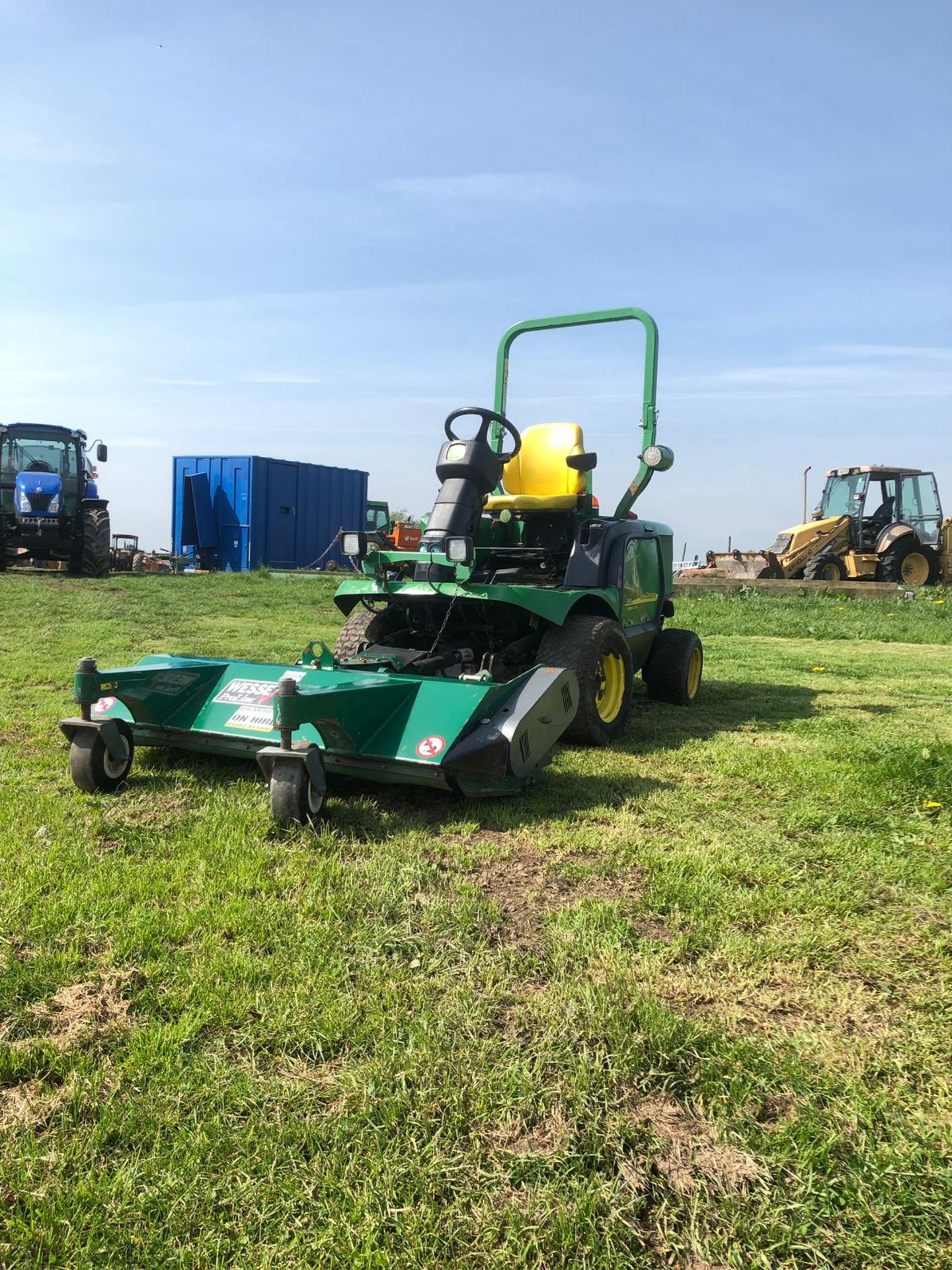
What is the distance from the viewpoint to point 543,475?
248 inches

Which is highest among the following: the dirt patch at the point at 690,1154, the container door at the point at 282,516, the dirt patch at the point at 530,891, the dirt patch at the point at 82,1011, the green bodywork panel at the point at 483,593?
the container door at the point at 282,516

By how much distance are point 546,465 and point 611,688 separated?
1.55 metres

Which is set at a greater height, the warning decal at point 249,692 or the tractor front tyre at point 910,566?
the tractor front tyre at point 910,566

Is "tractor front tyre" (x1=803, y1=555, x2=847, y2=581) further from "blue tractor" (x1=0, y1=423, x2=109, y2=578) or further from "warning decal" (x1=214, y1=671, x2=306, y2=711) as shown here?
"warning decal" (x1=214, y1=671, x2=306, y2=711)

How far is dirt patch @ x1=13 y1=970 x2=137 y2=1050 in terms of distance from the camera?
220cm

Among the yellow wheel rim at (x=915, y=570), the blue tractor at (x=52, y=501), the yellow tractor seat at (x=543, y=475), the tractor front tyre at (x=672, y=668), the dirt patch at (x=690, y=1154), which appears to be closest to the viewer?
the dirt patch at (x=690, y=1154)

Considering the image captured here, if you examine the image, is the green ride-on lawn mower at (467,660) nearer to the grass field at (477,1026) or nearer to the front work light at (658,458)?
the front work light at (658,458)

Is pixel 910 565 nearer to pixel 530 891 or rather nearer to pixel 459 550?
pixel 459 550

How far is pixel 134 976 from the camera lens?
96.7 inches

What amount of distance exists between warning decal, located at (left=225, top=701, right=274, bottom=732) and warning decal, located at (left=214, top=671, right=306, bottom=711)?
0.03 meters

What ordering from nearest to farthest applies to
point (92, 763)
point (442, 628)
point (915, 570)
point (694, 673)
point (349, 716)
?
1. point (349, 716)
2. point (92, 763)
3. point (442, 628)
4. point (694, 673)
5. point (915, 570)

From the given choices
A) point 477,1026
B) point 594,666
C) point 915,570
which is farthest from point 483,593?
point 915,570

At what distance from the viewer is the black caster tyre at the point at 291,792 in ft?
11.6

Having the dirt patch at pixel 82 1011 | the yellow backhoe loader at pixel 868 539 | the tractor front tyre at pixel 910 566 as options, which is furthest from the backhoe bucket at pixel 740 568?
the dirt patch at pixel 82 1011
